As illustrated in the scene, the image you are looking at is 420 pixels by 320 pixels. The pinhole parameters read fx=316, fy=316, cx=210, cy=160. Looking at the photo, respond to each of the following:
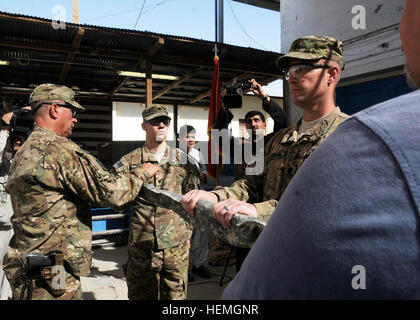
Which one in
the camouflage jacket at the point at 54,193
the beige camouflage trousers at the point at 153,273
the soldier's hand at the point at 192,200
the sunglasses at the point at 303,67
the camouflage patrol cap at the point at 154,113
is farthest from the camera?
the camouflage patrol cap at the point at 154,113

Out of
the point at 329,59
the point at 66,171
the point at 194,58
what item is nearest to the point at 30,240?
the point at 66,171

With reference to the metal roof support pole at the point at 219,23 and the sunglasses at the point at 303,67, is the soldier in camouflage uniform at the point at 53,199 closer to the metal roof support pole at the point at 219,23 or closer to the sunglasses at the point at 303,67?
the sunglasses at the point at 303,67

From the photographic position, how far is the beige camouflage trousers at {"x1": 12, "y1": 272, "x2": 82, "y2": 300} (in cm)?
231

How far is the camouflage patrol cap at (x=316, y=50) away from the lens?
71.2 inches

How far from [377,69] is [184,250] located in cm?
453

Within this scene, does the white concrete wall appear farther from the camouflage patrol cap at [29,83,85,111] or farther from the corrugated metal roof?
the camouflage patrol cap at [29,83,85,111]

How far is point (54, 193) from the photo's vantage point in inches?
94.2

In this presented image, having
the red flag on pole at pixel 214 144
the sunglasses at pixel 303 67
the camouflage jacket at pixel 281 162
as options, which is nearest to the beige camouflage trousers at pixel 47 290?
the camouflage jacket at pixel 281 162

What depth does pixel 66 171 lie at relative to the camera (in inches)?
92.3

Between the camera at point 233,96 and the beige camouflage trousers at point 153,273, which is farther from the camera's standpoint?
the camera at point 233,96

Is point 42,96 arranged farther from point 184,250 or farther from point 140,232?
point 184,250

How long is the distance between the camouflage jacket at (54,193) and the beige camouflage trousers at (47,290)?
0.07 metres

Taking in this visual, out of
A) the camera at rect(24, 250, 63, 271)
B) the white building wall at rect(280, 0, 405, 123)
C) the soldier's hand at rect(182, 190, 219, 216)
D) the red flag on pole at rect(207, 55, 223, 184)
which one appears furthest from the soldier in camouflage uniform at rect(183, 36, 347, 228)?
the white building wall at rect(280, 0, 405, 123)

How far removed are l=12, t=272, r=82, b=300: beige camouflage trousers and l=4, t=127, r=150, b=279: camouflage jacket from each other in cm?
7
